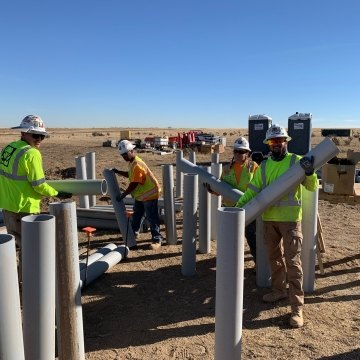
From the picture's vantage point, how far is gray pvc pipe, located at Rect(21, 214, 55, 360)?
3.00m

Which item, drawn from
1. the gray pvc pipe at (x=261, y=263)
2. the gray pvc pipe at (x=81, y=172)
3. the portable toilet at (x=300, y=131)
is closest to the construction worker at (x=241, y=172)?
the gray pvc pipe at (x=261, y=263)

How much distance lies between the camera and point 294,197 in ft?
14.1

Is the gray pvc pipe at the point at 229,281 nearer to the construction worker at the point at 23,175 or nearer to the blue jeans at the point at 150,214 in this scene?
the construction worker at the point at 23,175

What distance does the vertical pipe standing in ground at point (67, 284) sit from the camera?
3.37m

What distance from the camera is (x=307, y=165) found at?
12.6 feet

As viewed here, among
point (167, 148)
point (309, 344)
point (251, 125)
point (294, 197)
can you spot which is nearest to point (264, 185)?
point (294, 197)

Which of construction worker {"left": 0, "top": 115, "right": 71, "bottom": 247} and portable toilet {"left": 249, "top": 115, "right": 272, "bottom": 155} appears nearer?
construction worker {"left": 0, "top": 115, "right": 71, "bottom": 247}

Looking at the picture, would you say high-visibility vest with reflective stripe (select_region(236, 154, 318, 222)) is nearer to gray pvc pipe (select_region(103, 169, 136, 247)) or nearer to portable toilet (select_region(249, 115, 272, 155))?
gray pvc pipe (select_region(103, 169, 136, 247))

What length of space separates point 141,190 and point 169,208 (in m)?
0.69

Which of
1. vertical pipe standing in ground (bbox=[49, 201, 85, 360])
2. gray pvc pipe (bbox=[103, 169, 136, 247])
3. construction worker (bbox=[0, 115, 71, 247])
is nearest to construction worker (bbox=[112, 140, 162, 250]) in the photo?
gray pvc pipe (bbox=[103, 169, 136, 247])

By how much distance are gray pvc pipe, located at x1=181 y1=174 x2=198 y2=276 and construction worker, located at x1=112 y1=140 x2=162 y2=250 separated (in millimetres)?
949

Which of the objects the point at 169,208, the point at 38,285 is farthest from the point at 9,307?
the point at 169,208

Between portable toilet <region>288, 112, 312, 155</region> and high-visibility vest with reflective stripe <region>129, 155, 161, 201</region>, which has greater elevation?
portable toilet <region>288, 112, 312, 155</region>

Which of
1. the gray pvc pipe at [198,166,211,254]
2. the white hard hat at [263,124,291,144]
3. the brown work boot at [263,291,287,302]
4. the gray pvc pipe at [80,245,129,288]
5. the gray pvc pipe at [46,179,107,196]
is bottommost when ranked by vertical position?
the brown work boot at [263,291,287,302]
